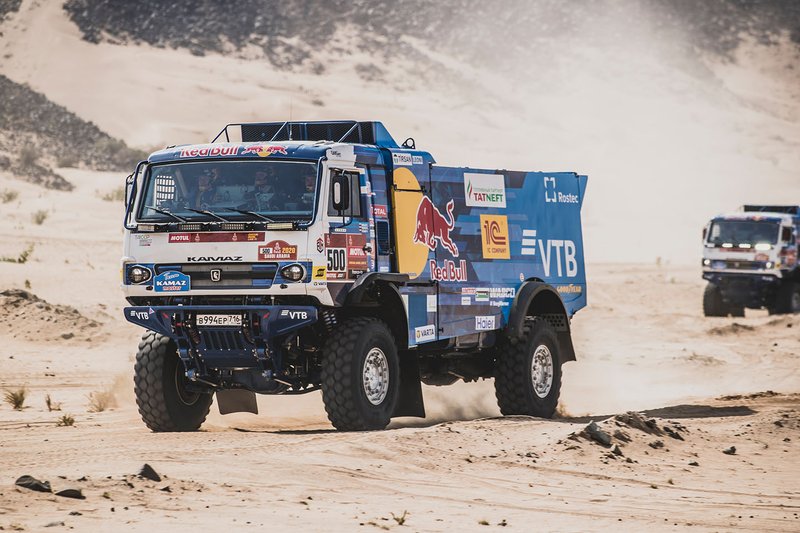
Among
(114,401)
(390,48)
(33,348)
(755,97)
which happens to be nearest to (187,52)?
(390,48)

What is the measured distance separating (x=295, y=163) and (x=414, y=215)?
173cm

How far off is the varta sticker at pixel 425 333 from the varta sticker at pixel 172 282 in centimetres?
248

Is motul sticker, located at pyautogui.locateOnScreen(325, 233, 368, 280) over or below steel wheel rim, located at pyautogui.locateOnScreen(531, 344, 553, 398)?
over

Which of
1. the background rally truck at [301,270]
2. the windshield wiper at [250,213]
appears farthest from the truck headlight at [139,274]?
the windshield wiper at [250,213]

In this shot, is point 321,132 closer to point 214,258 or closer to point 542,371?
point 214,258

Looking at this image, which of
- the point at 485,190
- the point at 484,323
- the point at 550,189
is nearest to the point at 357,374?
the point at 484,323

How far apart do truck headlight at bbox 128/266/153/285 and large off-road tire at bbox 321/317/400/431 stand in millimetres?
1827

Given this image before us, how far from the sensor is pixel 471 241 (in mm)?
15000

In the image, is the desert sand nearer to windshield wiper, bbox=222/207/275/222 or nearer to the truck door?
the truck door

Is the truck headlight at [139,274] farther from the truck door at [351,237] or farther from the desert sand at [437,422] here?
the truck door at [351,237]

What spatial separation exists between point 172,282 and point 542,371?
5.31m

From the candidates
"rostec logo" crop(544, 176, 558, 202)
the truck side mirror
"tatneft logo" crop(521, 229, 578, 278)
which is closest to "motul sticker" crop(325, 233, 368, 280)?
the truck side mirror

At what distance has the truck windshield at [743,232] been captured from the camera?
32.1 m

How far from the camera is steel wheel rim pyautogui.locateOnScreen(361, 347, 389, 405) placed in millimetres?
13209
